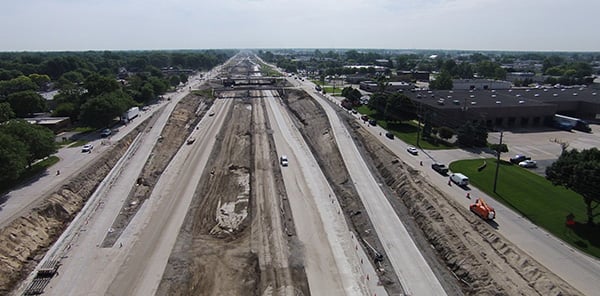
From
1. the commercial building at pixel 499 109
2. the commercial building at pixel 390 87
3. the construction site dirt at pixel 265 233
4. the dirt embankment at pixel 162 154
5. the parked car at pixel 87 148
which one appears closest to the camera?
the construction site dirt at pixel 265 233

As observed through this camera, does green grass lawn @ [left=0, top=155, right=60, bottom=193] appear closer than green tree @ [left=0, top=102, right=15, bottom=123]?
Yes

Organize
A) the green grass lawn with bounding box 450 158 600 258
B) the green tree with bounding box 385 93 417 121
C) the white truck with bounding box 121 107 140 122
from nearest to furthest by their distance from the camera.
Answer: the green grass lawn with bounding box 450 158 600 258
the green tree with bounding box 385 93 417 121
the white truck with bounding box 121 107 140 122

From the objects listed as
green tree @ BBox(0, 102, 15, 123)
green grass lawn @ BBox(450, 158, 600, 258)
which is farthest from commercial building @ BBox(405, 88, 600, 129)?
green tree @ BBox(0, 102, 15, 123)

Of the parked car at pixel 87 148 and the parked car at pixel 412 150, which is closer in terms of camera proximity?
the parked car at pixel 87 148

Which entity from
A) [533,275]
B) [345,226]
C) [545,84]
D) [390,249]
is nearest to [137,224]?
[345,226]

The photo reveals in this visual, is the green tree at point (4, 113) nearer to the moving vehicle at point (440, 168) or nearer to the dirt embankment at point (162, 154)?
the dirt embankment at point (162, 154)

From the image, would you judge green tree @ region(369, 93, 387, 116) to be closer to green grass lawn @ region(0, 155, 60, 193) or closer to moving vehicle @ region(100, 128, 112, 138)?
moving vehicle @ region(100, 128, 112, 138)

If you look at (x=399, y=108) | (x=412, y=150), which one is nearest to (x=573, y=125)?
(x=399, y=108)

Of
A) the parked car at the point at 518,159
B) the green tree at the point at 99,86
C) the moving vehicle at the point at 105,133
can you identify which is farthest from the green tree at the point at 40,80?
the parked car at the point at 518,159
